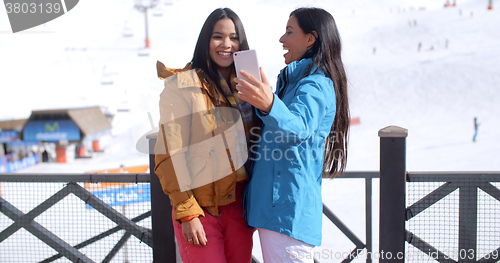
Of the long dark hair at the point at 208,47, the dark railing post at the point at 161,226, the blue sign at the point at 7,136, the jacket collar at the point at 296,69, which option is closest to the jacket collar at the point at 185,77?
the long dark hair at the point at 208,47

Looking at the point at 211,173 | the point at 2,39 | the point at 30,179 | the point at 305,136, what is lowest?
the point at 30,179

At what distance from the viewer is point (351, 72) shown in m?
27.6

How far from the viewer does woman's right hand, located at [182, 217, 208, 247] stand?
1.45 metres

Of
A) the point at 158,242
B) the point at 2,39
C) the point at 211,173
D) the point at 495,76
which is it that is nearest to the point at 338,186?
the point at 158,242

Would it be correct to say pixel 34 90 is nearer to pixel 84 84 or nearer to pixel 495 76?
pixel 84 84

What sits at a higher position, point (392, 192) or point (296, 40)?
point (296, 40)

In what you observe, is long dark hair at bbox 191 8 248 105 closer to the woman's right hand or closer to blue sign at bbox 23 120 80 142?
the woman's right hand

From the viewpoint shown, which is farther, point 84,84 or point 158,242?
Result: point 84,84

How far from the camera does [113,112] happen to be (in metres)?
22.1

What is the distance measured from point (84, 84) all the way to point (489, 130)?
89.5ft

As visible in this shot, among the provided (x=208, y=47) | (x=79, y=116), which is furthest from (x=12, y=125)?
(x=208, y=47)

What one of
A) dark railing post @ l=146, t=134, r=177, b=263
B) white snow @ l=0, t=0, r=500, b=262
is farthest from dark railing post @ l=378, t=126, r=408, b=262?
white snow @ l=0, t=0, r=500, b=262

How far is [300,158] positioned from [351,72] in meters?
27.7

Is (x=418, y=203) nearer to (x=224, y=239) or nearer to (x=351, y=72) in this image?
(x=224, y=239)
